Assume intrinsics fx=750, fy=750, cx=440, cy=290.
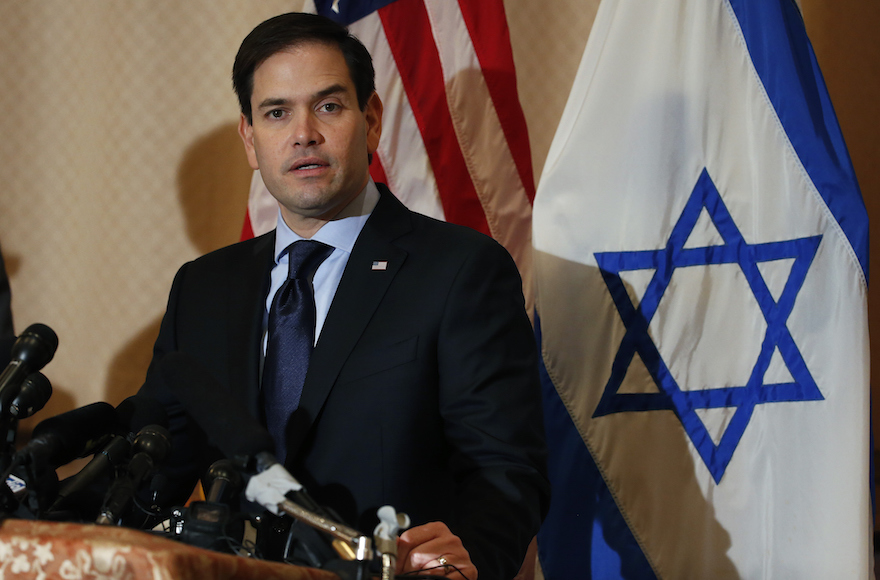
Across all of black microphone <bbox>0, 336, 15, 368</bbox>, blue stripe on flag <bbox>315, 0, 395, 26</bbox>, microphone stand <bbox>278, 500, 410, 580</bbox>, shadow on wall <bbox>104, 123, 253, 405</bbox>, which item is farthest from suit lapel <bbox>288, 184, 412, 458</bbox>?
shadow on wall <bbox>104, 123, 253, 405</bbox>

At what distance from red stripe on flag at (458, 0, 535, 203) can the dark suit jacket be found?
78cm

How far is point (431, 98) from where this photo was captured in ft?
6.78

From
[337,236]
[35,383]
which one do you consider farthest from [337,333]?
[35,383]

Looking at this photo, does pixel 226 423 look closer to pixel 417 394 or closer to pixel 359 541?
pixel 359 541

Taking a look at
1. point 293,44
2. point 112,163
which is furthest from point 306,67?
point 112,163

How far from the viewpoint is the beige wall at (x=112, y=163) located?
243 centimetres

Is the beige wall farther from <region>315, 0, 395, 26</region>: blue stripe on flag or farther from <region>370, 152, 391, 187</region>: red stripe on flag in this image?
<region>370, 152, 391, 187</region>: red stripe on flag

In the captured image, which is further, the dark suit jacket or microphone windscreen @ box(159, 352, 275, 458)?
the dark suit jacket

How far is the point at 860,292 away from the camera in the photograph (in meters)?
1.62

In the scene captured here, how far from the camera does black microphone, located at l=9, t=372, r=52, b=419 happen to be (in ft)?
2.52

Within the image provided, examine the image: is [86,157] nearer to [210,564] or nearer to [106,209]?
[106,209]

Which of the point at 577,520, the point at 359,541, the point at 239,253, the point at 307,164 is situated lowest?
the point at 577,520

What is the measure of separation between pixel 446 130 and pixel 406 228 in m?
0.70

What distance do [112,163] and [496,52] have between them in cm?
131
